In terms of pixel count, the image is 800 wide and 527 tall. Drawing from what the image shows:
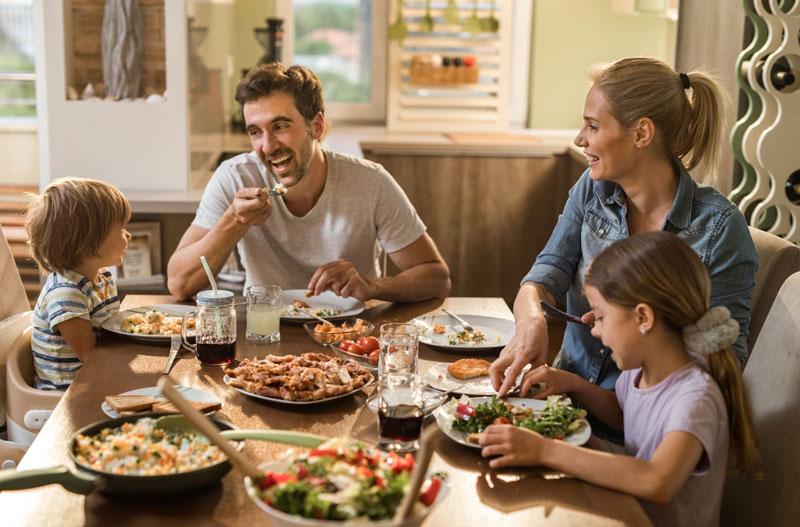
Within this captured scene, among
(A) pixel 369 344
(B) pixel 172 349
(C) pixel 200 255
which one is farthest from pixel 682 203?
(C) pixel 200 255

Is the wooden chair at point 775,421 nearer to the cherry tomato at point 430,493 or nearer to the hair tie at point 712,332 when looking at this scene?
the hair tie at point 712,332

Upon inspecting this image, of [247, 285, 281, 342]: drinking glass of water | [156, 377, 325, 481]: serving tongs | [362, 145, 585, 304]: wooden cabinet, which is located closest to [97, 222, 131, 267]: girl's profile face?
[247, 285, 281, 342]: drinking glass of water

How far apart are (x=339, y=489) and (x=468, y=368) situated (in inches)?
26.8

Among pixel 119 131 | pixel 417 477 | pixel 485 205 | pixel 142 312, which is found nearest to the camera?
pixel 417 477

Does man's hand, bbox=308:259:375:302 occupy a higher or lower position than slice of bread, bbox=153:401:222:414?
higher

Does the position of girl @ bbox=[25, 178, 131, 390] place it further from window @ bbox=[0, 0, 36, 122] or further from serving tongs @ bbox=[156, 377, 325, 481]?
window @ bbox=[0, 0, 36, 122]

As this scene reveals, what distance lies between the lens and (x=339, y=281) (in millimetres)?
2213

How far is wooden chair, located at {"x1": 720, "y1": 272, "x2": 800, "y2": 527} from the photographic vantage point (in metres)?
1.55

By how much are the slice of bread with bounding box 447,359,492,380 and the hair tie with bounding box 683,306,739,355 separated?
42cm

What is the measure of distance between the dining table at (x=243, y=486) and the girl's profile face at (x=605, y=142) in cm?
56

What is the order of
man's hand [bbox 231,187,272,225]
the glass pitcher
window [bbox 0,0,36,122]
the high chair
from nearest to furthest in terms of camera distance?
the glass pitcher < the high chair < man's hand [bbox 231,187,272,225] < window [bbox 0,0,36,122]

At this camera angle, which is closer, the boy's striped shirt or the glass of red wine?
the glass of red wine

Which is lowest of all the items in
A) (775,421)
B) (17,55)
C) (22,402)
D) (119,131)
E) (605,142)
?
(22,402)

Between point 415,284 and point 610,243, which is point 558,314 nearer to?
point 610,243
